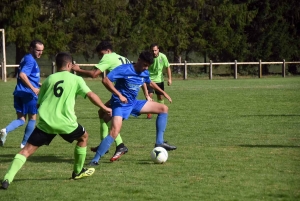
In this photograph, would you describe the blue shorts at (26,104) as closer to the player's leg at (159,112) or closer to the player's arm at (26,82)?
the player's arm at (26,82)

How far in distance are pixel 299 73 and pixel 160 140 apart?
41.2 m

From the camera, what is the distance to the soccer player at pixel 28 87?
35.9 ft

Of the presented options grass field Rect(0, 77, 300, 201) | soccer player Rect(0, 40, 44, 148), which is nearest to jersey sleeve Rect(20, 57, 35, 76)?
soccer player Rect(0, 40, 44, 148)

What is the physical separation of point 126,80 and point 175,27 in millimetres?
39180

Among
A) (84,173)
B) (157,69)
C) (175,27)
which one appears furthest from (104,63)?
(175,27)

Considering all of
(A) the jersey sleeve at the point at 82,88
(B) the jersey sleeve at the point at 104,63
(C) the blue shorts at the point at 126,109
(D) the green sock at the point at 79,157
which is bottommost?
(D) the green sock at the point at 79,157

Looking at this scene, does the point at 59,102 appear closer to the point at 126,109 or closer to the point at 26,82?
the point at 126,109

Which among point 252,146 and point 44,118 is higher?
point 44,118

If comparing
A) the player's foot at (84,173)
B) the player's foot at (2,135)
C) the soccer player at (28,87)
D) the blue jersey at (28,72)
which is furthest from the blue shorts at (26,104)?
the player's foot at (84,173)

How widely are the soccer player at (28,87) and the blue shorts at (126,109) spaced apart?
1781 mm

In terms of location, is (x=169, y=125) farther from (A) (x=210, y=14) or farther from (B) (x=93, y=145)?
(A) (x=210, y=14)

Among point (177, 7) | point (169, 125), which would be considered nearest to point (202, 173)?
point (169, 125)

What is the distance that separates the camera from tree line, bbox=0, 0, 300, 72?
151 ft

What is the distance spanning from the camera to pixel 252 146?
11281 mm
